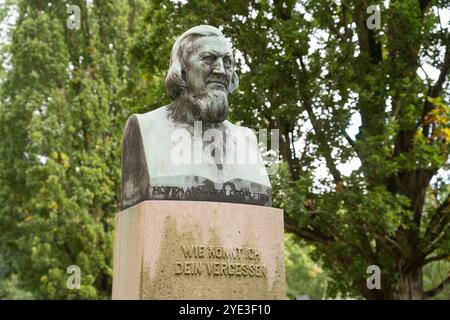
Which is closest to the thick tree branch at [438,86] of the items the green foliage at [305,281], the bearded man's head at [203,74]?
the bearded man's head at [203,74]

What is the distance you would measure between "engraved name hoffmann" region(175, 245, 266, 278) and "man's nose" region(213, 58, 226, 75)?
1532mm

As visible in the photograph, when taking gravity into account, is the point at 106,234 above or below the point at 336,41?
below

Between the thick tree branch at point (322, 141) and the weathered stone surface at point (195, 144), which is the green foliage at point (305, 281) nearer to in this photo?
the thick tree branch at point (322, 141)

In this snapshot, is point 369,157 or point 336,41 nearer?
point 369,157

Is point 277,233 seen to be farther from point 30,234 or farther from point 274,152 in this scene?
point 30,234

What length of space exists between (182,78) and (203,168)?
87 cm

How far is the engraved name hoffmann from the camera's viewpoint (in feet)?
17.2

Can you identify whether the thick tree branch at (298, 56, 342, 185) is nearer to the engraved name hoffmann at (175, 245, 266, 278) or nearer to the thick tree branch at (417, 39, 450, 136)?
the thick tree branch at (417, 39, 450, 136)

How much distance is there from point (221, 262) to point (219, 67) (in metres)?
1.70

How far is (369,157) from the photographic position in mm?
9820

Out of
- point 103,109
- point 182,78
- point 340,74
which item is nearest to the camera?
point 182,78

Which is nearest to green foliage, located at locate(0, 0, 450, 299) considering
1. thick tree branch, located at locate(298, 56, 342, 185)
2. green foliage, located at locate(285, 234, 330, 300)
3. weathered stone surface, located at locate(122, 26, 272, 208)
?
thick tree branch, located at locate(298, 56, 342, 185)

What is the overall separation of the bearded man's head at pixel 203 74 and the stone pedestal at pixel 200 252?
2.98 feet

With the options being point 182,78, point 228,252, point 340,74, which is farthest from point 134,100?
point 228,252
